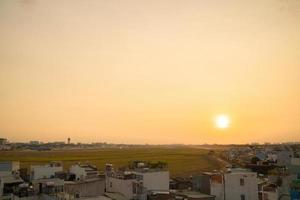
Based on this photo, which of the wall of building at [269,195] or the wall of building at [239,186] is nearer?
the wall of building at [269,195]

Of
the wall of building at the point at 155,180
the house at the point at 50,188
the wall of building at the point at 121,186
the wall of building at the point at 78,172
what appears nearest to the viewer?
the house at the point at 50,188

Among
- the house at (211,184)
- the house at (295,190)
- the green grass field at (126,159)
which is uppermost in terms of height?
the house at (295,190)

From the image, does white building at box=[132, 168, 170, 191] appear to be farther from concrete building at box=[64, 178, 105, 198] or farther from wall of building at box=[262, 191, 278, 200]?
wall of building at box=[262, 191, 278, 200]

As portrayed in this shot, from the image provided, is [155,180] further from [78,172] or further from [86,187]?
[78,172]

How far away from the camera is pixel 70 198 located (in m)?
21.3

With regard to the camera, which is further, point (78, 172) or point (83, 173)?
point (78, 172)

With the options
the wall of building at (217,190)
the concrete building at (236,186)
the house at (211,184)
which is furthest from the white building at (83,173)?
the concrete building at (236,186)

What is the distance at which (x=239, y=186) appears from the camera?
27.8 meters

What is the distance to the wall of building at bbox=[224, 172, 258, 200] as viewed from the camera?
27.5 meters

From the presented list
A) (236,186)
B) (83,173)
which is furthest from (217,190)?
(83,173)

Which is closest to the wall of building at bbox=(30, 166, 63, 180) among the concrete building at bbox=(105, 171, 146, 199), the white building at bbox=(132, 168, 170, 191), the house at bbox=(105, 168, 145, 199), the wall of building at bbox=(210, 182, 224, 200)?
the house at bbox=(105, 168, 145, 199)

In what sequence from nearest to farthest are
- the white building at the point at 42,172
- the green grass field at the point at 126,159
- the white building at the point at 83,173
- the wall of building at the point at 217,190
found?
the wall of building at the point at 217,190 < the white building at the point at 83,173 < the white building at the point at 42,172 < the green grass field at the point at 126,159

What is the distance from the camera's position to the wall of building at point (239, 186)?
90.4 feet

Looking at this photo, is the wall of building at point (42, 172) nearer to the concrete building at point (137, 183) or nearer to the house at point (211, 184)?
the concrete building at point (137, 183)
